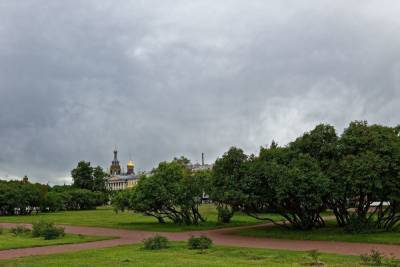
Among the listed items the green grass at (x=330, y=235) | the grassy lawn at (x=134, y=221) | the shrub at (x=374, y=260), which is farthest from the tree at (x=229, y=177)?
the shrub at (x=374, y=260)

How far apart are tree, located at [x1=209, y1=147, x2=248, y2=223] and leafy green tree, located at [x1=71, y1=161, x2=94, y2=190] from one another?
88.9 metres

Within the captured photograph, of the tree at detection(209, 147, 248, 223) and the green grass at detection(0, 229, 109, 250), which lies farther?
the tree at detection(209, 147, 248, 223)

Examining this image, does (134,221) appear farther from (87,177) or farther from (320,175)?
(87,177)

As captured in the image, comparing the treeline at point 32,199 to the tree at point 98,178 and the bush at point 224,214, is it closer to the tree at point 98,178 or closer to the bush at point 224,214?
the tree at point 98,178

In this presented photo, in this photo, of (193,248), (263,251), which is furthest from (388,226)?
(193,248)

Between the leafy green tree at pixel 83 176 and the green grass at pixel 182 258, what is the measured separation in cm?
9779

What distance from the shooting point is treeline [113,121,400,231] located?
2872cm

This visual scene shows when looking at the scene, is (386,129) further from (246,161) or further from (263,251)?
(263,251)

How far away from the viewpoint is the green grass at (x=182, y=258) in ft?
59.9

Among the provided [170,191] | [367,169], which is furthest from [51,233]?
[367,169]

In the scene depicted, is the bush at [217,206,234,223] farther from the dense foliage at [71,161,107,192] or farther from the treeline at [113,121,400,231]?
the dense foliage at [71,161,107,192]

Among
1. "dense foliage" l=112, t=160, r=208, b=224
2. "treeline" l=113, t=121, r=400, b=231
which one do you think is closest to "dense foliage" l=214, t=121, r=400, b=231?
"treeline" l=113, t=121, r=400, b=231

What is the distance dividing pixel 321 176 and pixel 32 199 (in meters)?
57.7

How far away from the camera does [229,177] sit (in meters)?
32.5
